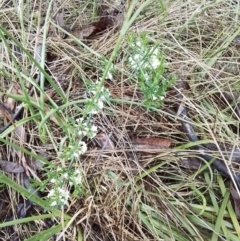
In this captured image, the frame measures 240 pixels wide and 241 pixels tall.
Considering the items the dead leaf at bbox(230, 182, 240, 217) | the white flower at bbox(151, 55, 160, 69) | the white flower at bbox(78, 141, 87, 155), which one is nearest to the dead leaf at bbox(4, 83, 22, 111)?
the white flower at bbox(78, 141, 87, 155)

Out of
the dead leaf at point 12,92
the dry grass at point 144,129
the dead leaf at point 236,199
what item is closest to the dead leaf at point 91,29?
the dry grass at point 144,129

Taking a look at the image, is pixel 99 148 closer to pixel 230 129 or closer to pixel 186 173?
pixel 186 173

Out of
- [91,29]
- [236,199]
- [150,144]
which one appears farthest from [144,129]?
[91,29]

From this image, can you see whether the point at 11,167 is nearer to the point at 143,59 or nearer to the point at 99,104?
the point at 99,104

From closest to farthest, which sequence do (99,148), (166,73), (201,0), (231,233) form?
1. (231,233)
2. (99,148)
3. (166,73)
4. (201,0)

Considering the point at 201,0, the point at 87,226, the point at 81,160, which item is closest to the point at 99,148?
the point at 81,160
